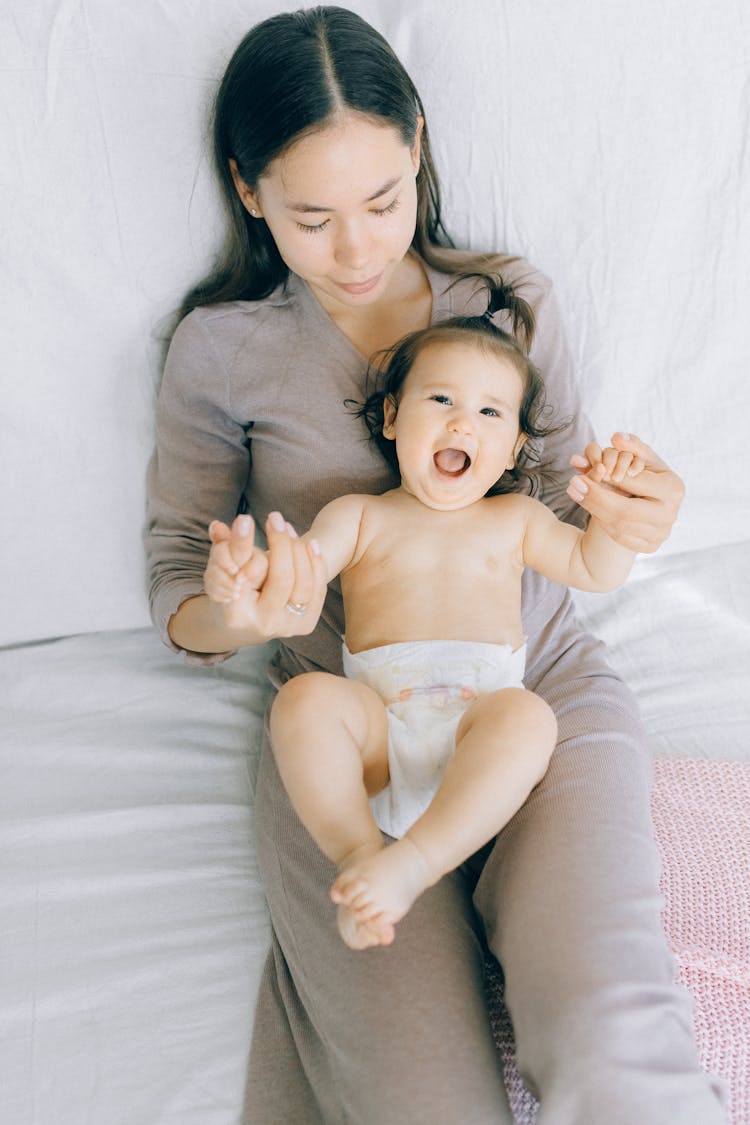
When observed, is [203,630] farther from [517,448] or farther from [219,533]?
[517,448]

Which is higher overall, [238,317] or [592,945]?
[238,317]

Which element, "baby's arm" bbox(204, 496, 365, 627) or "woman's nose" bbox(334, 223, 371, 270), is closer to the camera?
"baby's arm" bbox(204, 496, 365, 627)

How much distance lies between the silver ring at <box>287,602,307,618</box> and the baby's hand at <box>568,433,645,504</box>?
280mm

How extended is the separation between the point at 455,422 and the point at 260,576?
288 millimetres

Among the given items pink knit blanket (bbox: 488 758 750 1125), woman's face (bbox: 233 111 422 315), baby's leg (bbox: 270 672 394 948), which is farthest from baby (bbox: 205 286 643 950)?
pink knit blanket (bbox: 488 758 750 1125)

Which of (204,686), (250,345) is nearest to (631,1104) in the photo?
(204,686)

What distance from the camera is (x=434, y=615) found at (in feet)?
3.47

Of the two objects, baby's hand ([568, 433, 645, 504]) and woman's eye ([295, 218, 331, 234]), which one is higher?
woman's eye ([295, 218, 331, 234])

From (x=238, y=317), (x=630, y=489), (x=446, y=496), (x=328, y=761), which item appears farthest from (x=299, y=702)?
(x=238, y=317)

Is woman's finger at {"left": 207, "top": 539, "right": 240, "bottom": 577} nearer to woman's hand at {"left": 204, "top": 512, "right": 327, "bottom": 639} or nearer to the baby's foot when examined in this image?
woman's hand at {"left": 204, "top": 512, "right": 327, "bottom": 639}

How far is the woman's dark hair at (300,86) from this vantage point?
3.17ft

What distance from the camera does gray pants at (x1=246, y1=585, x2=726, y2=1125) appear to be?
797 millimetres

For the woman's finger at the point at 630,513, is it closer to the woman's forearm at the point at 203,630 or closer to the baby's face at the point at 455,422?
the baby's face at the point at 455,422

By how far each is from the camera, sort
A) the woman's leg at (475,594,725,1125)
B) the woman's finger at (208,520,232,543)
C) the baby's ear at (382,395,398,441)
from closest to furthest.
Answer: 1. the woman's leg at (475,594,725,1125)
2. the woman's finger at (208,520,232,543)
3. the baby's ear at (382,395,398,441)
